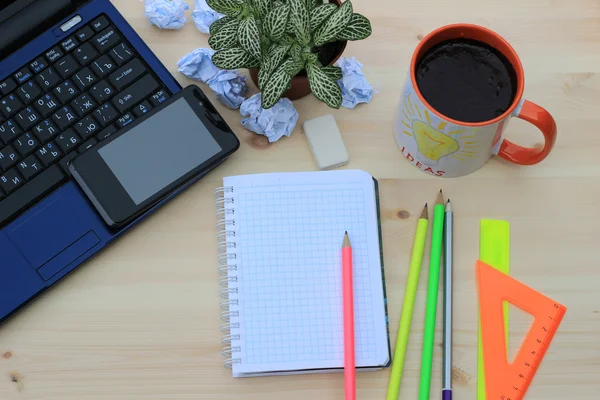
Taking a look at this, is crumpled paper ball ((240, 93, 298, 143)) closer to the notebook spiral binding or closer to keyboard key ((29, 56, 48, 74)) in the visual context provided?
the notebook spiral binding

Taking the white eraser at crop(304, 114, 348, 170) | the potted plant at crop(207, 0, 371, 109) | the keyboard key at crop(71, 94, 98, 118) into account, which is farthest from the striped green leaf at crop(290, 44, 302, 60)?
the keyboard key at crop(71, 94, 98, 118)

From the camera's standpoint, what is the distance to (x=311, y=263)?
636mm

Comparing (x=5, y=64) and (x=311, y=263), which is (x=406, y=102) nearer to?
(x=311, y=263)

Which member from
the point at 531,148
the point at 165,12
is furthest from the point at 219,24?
the point at 531,148

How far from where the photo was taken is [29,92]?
2.11 feet

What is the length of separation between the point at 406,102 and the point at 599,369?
0.31m

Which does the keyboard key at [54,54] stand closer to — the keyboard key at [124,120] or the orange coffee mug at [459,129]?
the keyboard key at [124,120]

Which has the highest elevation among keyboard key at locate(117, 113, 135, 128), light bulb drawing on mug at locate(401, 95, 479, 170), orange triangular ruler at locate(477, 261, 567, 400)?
keyboard key at locate(117, 113, 135, 128)

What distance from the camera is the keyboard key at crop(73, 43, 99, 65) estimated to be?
0.65 meters

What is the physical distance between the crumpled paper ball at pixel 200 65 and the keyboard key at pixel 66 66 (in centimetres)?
10

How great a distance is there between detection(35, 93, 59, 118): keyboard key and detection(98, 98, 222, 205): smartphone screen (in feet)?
0.21

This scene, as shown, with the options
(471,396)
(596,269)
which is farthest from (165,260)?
(596,269)

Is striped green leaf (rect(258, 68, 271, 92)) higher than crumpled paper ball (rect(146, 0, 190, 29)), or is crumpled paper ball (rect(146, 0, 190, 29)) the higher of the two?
crumpled paper ball (rect(146, 0, 190, 29))

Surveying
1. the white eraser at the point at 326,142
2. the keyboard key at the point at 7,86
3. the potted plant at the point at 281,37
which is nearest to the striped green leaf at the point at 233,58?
the potted plant at the point at 281,37
